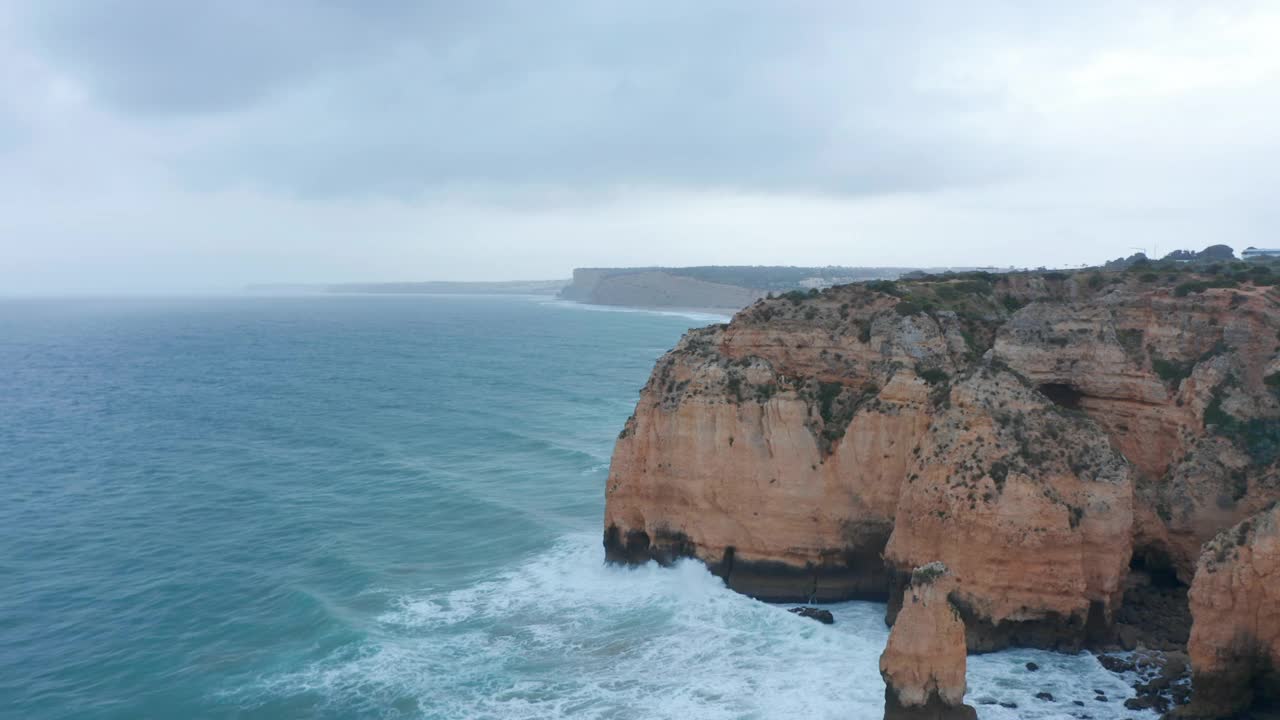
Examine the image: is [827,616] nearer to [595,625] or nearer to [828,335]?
[595,625]

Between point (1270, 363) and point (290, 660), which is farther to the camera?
point (1270, 363)

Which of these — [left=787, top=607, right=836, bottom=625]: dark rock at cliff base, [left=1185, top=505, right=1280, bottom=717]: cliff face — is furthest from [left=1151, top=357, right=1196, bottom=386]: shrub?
[left=787, top=607, right=836, bottom=625]: dark rock at cliff base

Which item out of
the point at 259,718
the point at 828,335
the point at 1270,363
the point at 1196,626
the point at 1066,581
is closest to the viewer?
the point at 1196,626

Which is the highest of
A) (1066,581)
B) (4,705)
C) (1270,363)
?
(1270,363)

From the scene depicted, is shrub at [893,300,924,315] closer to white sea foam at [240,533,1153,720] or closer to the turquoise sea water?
white sea foam at [240,533,1153,720]

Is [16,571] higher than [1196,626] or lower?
lower

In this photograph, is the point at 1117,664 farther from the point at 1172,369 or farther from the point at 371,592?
the point at 371,592

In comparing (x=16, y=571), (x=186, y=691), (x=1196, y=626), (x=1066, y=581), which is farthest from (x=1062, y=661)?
(x=16, y=571)
